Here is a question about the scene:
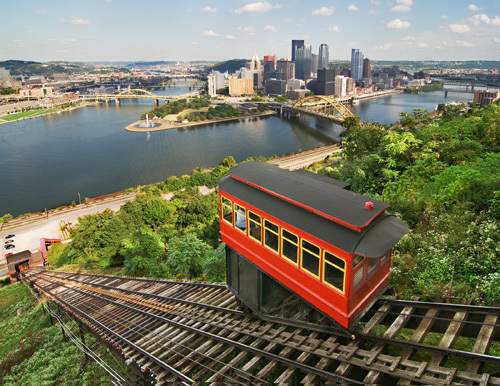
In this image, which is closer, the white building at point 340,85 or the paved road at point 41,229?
the paved road at point 41,229

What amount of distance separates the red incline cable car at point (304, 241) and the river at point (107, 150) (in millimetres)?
44781

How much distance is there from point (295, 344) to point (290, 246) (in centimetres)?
203

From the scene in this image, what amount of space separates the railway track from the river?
42.2m

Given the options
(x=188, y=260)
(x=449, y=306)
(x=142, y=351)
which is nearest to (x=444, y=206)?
(x=449, y=306)

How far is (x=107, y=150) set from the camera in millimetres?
74438

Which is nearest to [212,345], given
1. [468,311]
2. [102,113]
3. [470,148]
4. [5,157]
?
[468,311]

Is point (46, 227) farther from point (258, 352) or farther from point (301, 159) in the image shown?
point (301, 159)

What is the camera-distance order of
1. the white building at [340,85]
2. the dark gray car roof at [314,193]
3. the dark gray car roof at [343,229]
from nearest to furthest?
the dark gray car roof at [343,229]
the dark gray car roof at [314,193]
the white building at [340,85]

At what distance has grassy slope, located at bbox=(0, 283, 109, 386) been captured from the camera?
10508mm

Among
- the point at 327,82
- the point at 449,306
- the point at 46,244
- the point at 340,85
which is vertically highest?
the point at 327,82

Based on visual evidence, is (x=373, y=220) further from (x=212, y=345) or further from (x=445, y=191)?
(x=445, y=191)

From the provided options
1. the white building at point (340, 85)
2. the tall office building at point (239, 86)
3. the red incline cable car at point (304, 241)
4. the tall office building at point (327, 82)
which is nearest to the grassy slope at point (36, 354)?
the red incline cable car at point (304, 241)

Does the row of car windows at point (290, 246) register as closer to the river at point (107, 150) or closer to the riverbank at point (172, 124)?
the river at point (107, 150)

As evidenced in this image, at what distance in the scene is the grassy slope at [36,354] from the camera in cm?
1051
